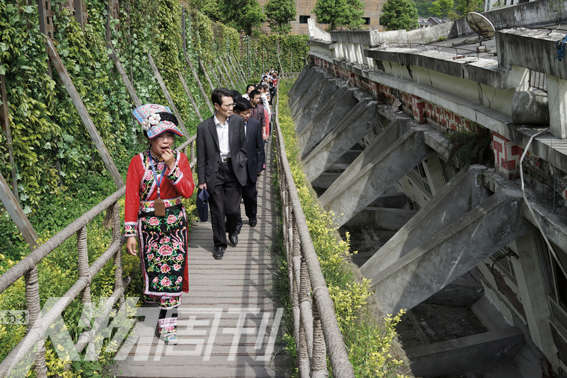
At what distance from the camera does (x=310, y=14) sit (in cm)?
6047

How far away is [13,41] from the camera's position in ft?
19.7

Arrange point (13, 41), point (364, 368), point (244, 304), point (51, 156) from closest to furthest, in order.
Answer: point (364, 368) < point (244, 304) < point (13, 41) < point (51, 156)

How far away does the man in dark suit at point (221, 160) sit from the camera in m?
5.55

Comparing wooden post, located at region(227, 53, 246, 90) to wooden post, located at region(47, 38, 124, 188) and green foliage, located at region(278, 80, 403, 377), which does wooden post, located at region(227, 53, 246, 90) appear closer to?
wooden post, located at region(47, 38, 124, 188)

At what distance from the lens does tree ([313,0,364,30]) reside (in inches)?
2146

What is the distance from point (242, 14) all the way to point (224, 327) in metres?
49.4

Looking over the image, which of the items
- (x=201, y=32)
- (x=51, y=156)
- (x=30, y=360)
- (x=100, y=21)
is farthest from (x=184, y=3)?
(x=30, y=360)

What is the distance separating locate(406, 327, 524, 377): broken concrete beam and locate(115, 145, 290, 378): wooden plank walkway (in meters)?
1.79

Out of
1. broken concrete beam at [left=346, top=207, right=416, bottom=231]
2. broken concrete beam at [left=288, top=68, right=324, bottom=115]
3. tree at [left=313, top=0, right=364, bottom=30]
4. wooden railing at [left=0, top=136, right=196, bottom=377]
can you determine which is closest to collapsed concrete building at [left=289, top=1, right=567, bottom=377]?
broken concrete beam at [left=346, top=207, right=416, bottom=231]

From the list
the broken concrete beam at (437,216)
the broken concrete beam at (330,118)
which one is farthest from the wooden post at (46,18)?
the broken concrete beam at (330,118)

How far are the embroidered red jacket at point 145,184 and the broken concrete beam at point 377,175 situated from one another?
3.26 meters

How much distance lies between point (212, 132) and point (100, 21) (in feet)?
14.9

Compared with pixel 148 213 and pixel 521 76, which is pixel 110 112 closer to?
pixel 148 213

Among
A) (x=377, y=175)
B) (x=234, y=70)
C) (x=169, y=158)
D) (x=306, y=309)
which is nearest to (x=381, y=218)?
(x=377, y=175)
